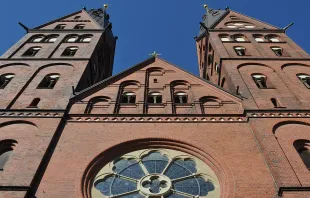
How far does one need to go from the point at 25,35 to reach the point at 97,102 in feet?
35.7

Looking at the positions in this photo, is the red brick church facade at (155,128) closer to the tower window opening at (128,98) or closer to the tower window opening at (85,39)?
the tower window opening at (128,98)

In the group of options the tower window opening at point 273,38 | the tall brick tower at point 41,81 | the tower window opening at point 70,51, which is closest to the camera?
the tall brick tower at point 41,81

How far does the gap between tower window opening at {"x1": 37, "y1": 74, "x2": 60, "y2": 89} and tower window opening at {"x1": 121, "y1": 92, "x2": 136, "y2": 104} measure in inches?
120

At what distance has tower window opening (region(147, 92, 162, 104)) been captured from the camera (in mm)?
15609

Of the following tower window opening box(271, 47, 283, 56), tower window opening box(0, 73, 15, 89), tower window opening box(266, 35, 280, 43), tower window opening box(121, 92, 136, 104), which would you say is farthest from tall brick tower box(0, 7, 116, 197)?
tower window opening box(266, 35, 280, 43)

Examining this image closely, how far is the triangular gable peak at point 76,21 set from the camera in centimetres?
2639

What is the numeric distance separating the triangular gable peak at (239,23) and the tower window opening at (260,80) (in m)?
8.26

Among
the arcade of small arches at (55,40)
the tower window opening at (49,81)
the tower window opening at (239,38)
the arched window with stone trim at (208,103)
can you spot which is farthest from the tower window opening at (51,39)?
the arched window with stone trim at (208,103)

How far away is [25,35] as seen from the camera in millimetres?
23969

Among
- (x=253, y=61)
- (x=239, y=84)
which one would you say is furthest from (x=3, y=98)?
(x=253, y=61)

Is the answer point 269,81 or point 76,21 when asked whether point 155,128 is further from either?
point 76,21

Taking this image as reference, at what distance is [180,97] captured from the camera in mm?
16031

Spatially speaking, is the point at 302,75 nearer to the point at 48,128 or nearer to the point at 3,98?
the point at 48,128

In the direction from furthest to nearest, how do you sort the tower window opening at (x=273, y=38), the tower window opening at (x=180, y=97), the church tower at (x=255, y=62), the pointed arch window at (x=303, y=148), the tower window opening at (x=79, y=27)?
the tower window opening at (x=79, y=27), the tower window opening at (x=273, y=38), the tower window opening at (x=180, y=97), the church tower at (x=255, y=62), the pointed arch window at (x=303, y=148)
